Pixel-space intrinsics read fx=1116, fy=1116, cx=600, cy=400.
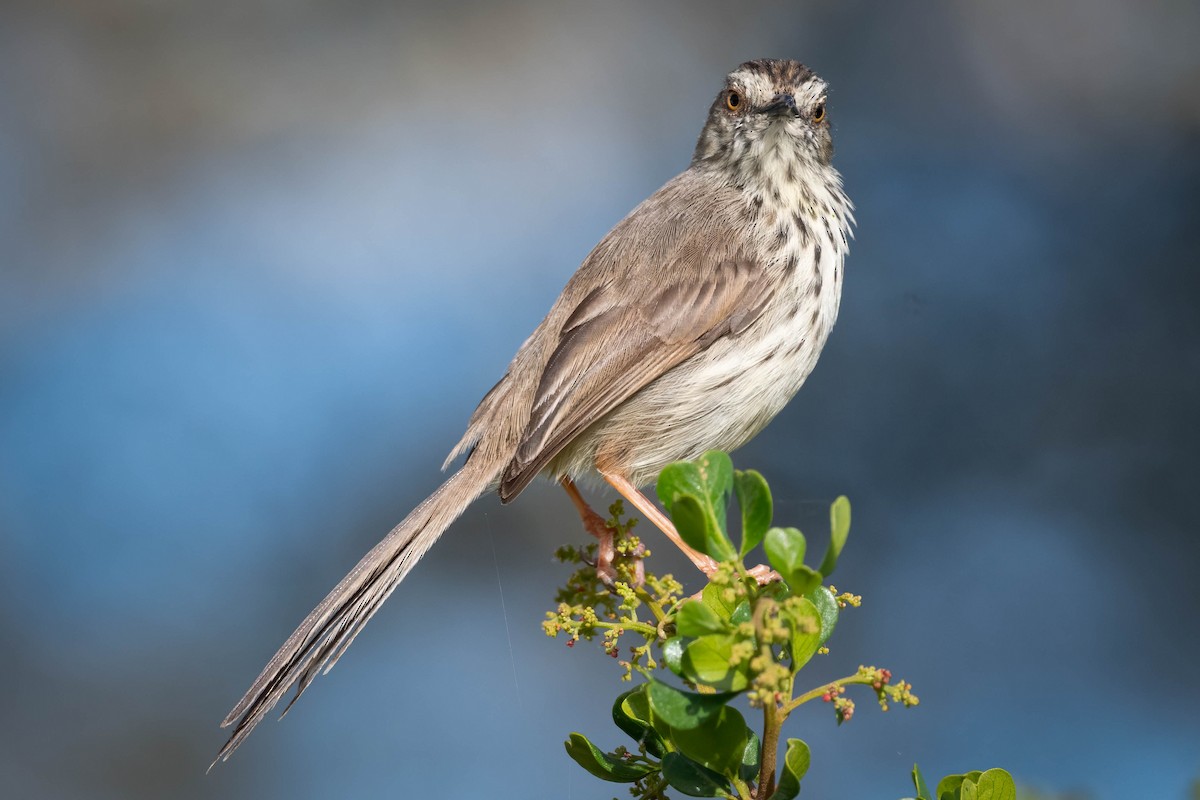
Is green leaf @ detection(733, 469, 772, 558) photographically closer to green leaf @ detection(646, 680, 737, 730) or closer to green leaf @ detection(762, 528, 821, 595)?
green leaf @ detection(762, 528, 821, 595)

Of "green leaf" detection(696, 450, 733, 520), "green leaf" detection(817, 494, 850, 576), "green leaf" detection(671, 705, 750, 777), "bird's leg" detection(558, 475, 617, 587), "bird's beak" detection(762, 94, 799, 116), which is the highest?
"bird's beak" detection(762, 94, 799, 116)

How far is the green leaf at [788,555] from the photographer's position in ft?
3.95

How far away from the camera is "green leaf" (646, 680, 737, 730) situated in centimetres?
122

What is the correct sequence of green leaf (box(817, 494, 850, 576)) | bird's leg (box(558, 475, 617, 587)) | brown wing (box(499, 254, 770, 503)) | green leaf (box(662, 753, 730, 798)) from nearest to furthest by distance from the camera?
green leaf (box(817, 494, 850, 576)) < green leaf (box(662, 753, 730, 798)) < brown wing (box(499, 254, 770, 503)) < bird's leg (box(558, 475, 617, 587))

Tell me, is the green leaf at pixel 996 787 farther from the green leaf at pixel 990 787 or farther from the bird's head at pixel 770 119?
the bird's head at pixel 770 119

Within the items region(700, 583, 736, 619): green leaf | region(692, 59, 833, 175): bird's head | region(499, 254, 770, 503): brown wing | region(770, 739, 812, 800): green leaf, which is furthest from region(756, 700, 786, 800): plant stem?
region(692, 59, 833, 175): bird's head

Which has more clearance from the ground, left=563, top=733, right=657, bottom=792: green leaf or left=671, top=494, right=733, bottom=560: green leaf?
left=671, top=494, right=733, bottom=560: green leaf

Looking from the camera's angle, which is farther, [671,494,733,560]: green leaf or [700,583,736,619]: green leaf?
[700,583,736,619]: green leaf

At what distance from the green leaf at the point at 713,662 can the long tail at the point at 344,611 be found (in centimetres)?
111

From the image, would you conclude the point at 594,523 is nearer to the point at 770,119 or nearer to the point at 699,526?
the point at 770,119

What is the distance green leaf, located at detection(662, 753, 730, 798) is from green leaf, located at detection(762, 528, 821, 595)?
282 mm

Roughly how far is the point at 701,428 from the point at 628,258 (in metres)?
0.53

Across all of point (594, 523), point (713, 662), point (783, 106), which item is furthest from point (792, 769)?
point (783, 106)

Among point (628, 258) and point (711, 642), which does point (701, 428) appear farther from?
point (711, 642)
